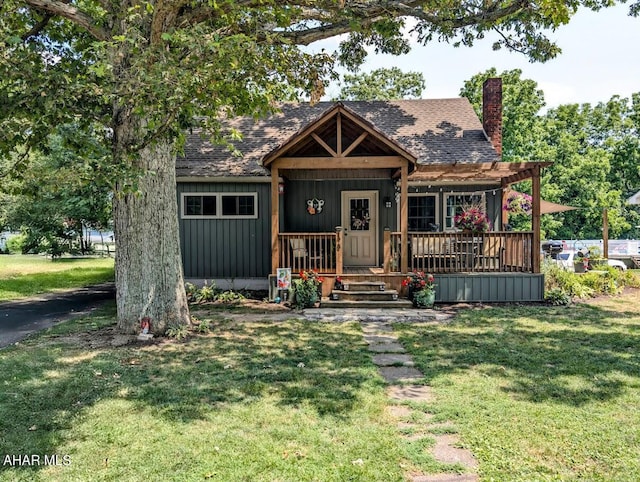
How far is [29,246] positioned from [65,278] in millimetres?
12590

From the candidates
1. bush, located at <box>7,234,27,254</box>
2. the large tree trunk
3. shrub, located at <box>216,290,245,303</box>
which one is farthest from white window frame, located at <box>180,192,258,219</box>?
bush, located at <box>7,234,27,254</box>

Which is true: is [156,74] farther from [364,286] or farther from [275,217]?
[364,286]

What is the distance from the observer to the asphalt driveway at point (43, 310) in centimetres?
796

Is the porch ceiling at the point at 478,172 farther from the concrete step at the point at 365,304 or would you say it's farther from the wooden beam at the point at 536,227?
the concrete step at the point at 365,304

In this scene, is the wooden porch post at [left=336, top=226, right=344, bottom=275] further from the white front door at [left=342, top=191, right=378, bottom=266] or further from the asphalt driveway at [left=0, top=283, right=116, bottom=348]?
the asphalt driveway at [left=0, top=283, right=116, bottom=348]

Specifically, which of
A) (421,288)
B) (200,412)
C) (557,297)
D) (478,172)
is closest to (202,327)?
(200,412)

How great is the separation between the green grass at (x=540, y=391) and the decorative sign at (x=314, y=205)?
5.61 meters

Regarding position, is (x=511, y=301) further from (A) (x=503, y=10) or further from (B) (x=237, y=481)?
(B) (x=237, y=481)

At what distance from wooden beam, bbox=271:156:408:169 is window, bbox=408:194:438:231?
3188mm

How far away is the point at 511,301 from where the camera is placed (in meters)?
10.5

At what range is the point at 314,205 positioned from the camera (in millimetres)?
12766

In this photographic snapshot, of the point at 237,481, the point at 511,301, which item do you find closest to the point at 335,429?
the point at 237,481

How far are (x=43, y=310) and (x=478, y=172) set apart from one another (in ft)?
35.4

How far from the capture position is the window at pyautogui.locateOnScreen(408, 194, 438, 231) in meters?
13.2
